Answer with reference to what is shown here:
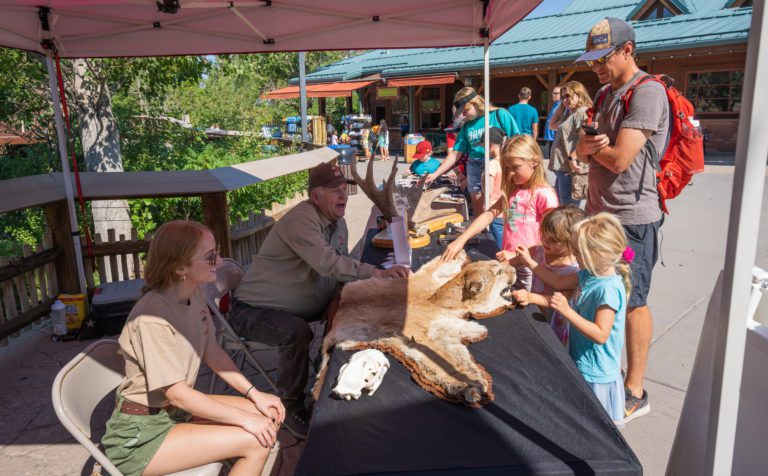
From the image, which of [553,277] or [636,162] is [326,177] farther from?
[636,162]

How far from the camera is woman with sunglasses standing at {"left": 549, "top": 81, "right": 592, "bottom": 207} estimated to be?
220 inches

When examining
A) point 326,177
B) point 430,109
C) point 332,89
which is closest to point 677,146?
point 326,177

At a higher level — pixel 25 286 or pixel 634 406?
pixel 25 286

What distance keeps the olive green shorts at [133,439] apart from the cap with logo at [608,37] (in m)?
2.57

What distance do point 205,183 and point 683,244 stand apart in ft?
18.8

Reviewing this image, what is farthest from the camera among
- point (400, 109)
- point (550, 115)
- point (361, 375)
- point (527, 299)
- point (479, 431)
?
point (400, 109)

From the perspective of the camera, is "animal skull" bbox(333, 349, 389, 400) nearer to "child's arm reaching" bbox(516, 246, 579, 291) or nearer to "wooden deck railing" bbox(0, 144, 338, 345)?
"child's arm reaching" bbox(516, 246, 579, 291)

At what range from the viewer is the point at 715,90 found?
1597cm

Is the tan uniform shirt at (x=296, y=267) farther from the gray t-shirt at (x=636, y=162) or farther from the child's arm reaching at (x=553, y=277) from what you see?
the gray t-shirt at (x=636, y=162)

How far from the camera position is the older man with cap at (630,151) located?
2.65 m

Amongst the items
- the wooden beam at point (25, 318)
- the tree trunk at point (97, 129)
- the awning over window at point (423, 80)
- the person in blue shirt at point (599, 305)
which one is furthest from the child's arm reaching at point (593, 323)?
the awning over window at point (423, 80)

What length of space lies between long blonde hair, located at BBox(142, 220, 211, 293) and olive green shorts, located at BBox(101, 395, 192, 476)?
449 mm

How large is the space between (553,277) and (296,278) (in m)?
1.38

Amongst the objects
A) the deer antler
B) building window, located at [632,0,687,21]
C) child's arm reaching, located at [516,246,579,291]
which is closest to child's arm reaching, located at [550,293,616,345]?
child's arm reaching, located at [516,246,579,291]
